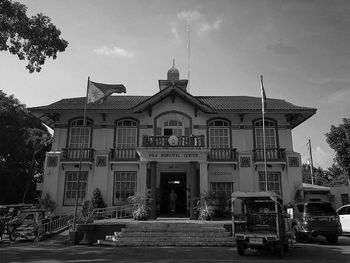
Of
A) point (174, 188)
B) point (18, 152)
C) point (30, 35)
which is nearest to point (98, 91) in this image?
point (30, 35)

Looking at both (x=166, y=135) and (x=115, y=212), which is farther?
(x=166, y=135)

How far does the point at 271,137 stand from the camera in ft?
74.8

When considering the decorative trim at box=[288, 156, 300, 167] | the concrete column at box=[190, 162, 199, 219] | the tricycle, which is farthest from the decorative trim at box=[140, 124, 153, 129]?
the tricycle

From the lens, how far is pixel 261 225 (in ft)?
38.1

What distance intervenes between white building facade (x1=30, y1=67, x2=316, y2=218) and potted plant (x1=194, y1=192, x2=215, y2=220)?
2.77m

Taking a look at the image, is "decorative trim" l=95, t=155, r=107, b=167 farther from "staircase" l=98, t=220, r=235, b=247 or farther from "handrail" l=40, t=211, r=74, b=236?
"staircase" l=98, t=220, r=235, b=247

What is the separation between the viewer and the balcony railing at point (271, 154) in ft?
71.8

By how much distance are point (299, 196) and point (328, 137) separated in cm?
456

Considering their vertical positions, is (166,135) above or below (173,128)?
below

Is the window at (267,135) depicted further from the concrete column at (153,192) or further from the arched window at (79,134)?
the arched window at (79,134)

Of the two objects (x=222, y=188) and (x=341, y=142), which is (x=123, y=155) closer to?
(x=222, y=188)

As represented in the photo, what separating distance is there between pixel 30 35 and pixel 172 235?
34.8ft

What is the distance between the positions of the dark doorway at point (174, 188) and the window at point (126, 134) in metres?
3.08

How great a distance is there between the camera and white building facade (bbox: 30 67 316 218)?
2175cm
